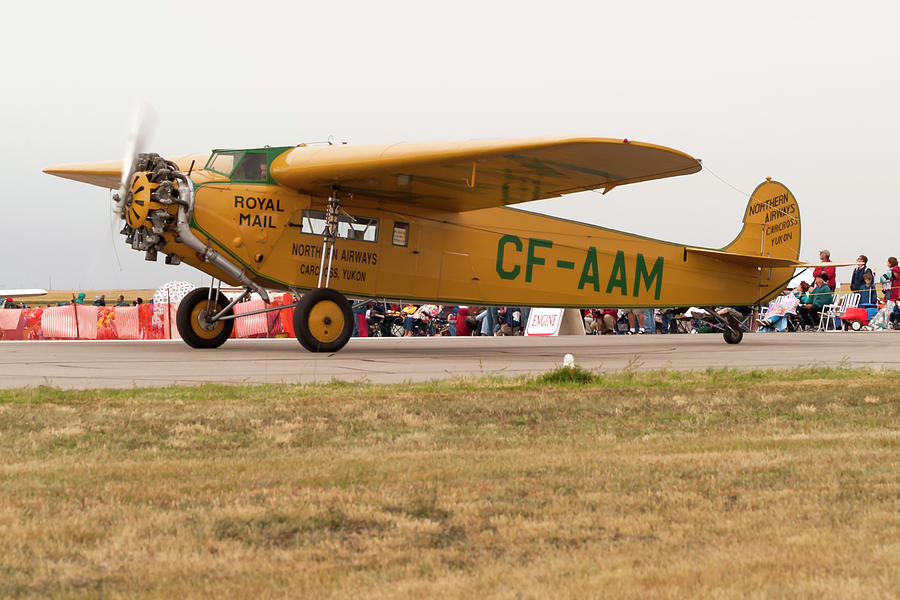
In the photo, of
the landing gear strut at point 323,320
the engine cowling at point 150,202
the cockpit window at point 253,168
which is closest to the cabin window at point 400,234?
the landing gear strut at point 323,320

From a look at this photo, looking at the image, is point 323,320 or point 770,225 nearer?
point 323,320

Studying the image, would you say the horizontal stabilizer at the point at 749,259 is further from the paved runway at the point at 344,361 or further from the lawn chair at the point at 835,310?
the lawn chair at the point at 835,310

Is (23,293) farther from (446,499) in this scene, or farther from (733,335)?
(446,499)

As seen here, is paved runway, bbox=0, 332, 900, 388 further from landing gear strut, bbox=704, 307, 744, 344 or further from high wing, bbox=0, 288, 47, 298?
high wing, bbox=0, 288, 47, 298

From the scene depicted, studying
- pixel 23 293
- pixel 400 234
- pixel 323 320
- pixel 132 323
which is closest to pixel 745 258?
pixel 400 234

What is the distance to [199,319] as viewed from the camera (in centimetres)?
1616

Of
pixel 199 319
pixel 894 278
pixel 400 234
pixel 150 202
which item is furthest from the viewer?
pixel 894 278

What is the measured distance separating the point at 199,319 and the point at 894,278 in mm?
20382

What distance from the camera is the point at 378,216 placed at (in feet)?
53.1

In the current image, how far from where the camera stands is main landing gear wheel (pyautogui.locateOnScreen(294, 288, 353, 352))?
47.4 feet

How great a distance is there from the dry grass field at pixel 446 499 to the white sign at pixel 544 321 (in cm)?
2004

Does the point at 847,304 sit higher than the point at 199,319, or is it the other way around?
the point at 847,304

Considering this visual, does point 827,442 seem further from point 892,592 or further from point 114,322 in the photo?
point 114,322

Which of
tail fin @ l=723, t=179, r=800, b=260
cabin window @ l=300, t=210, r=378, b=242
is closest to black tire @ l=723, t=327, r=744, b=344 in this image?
tail fin @ l=723, t=179, r=800, b=260
